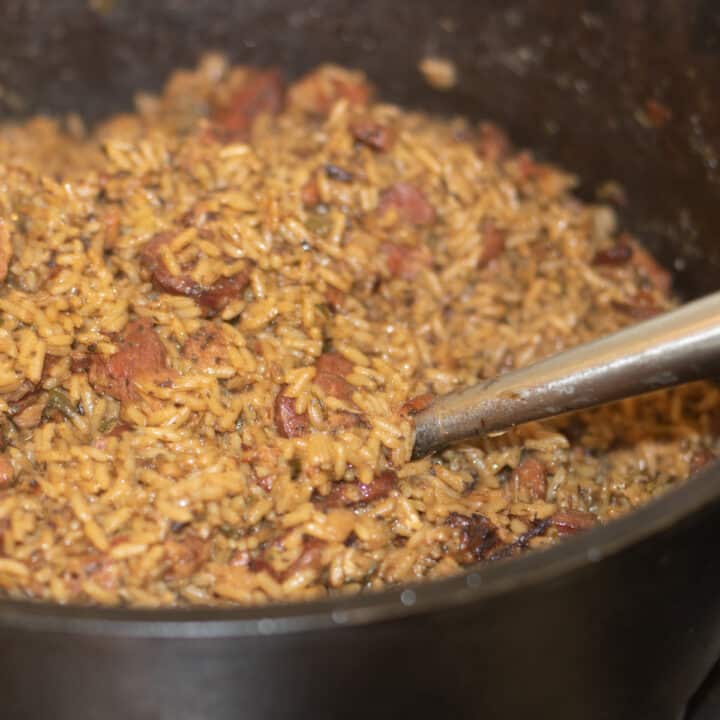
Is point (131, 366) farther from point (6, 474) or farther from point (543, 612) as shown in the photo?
point (543, 612)

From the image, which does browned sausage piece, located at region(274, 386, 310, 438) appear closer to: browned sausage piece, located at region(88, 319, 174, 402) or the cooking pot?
browned sausage piece, located at region(88, 319, 174, 402)

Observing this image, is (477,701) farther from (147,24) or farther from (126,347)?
(147,24)

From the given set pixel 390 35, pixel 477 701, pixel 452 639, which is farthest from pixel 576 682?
pixel 390 35

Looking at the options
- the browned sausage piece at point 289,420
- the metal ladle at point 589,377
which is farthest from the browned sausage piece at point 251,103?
the metal ladle at point 589,377

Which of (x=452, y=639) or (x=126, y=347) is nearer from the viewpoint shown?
(x=452, y=639)

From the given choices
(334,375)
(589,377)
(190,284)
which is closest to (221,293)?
(190,284)

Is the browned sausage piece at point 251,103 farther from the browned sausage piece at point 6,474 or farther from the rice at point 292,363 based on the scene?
the browned sausage piece at point 6,474

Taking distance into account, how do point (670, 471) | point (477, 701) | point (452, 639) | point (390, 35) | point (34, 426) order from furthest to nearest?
point (390, 35)
point (670, 471)
point (34, 426)
point (477, 701)
point (452, 639)
